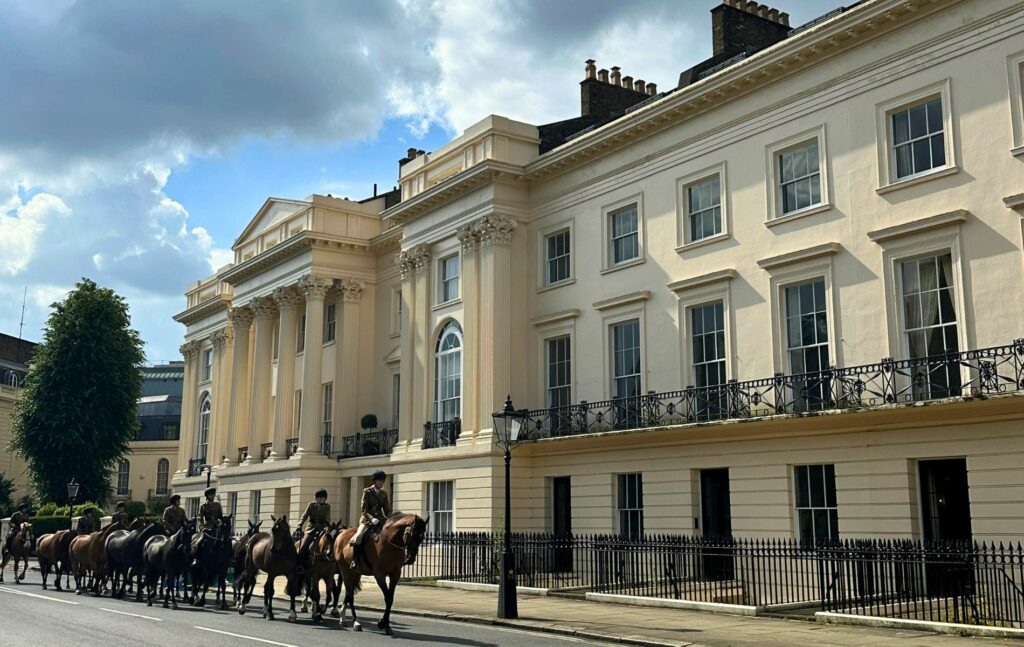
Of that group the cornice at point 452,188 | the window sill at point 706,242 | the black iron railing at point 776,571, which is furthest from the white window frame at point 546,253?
the black iron railing at point 776,571

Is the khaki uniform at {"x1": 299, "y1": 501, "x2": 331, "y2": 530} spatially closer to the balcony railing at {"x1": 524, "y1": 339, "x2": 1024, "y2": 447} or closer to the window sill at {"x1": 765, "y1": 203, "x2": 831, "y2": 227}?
the balcony railing at {"x1": 524, "y1": 339, "x2": 1024, "y2": 447}

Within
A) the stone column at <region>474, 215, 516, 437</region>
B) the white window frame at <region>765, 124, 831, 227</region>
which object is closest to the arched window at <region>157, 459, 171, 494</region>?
the stone column at <region>474, 215, 516, 437</region>

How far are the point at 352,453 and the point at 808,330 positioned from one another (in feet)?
69.0

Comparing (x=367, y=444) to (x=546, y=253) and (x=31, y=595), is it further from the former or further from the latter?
(x=31, y=595)

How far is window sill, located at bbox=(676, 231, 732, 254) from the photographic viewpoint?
24561 mm

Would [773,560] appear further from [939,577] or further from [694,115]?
[694,115]

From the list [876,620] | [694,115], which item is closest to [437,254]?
[694,115]

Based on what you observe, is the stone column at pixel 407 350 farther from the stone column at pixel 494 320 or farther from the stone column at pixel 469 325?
the stone column at pixel 494 320

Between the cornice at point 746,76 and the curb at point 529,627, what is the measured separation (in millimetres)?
14073

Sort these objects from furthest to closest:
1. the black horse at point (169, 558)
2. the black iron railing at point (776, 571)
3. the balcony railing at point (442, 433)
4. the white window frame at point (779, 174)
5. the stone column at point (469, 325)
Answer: the balcony railing at point (442, 433) → the stone column at point (469, 325) → the white window frame at point (779, 174) → the black horse at point (169, 558) → the black iron railing at point (776, 571)

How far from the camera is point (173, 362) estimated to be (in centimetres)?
9325

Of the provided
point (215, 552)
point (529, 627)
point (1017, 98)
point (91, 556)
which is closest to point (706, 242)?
point (1017, 98)

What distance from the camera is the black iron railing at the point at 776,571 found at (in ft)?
51.5

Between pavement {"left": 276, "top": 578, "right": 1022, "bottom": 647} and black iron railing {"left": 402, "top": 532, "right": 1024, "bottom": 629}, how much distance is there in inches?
38.3
